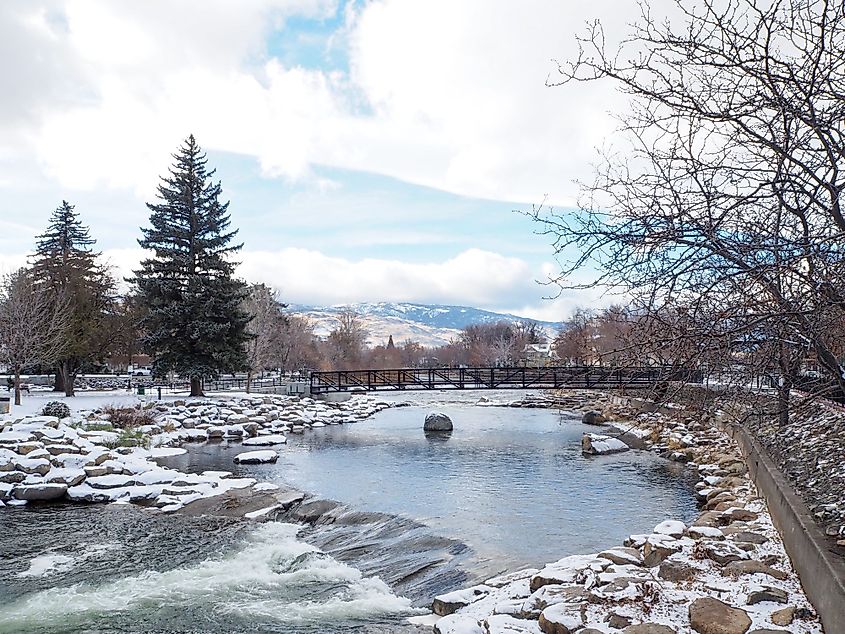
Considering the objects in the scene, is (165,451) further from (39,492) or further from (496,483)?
(496,483)

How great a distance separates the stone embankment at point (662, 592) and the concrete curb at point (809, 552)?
15 cm

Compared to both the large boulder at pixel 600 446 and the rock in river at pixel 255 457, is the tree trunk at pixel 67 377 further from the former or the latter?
the large boulder at pixel 600 446

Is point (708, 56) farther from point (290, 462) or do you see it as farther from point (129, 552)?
point (290, 462)

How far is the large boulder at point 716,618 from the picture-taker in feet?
17.4

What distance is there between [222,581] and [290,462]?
31.0ft

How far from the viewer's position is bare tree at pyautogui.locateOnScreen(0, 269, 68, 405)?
2422 cm

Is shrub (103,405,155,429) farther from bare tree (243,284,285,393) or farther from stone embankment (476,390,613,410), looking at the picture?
stone embankment (476,390,613,410)

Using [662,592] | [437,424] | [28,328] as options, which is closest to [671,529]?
[662,592]

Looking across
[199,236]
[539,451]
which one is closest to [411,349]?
[199,236]

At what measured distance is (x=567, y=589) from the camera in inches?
266

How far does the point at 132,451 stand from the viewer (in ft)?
59.4

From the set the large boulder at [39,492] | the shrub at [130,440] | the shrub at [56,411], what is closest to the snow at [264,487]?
the large boulder at [39,492]

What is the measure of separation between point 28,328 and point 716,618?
84.6 ft

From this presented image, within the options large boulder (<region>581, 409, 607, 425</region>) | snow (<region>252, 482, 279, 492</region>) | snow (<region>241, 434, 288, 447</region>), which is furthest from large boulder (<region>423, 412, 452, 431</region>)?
snow (<region>252, 482, 279, 492</region>)
